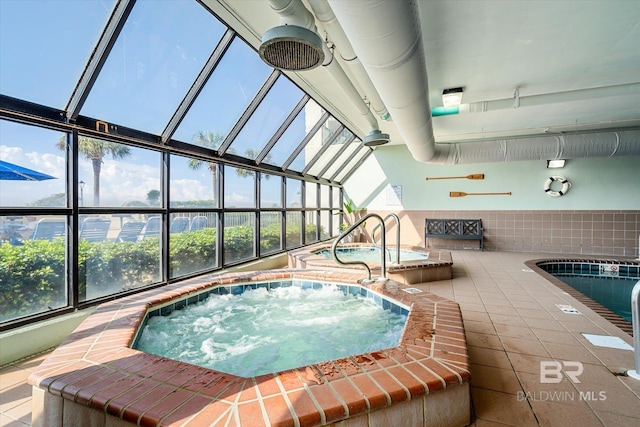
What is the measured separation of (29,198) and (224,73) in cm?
227

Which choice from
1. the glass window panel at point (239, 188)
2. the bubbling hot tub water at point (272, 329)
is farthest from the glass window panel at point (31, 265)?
the glass window panel at point (239, 188)

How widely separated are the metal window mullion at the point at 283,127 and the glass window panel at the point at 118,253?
7.30ft

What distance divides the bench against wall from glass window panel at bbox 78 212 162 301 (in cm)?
676

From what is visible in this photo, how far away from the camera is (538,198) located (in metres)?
7.47

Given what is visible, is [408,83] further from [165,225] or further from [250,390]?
[165,225]

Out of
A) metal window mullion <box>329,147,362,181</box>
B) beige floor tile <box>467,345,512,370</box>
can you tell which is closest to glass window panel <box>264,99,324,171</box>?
metal window mullion <box>329,147,362,181</box>

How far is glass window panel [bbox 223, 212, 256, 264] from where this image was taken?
16.0ft

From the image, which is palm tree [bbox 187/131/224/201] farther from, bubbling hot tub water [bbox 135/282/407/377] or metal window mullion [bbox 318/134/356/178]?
metal window mullion [bbox 318/134/356/178]

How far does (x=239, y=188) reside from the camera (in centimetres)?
521

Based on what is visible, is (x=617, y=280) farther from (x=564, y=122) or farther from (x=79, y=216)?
(x=79, y=216)

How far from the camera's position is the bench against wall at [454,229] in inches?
306

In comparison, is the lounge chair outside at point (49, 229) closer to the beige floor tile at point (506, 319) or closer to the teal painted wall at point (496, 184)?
the beige floor tile at point (506, 319)

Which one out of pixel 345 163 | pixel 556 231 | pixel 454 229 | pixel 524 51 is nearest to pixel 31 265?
pixel 524 51

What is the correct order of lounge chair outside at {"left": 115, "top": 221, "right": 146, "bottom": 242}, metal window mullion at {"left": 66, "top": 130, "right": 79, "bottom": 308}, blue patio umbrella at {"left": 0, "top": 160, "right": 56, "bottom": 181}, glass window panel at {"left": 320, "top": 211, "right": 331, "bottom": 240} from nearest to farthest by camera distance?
blue patio umbrella at {"left": 0, "top": 160, "right": 56, "bottom": 181} < metal window mullion at {"left": 66, "top": 130, "right": 79, "bottom": 308} < lounge chair outside at {"left": 115, "top": 221, "right": 146, "bottom": 242} < glass window panel at {"left": 320, "top": 211, "right": 331, "bottom": 240}
